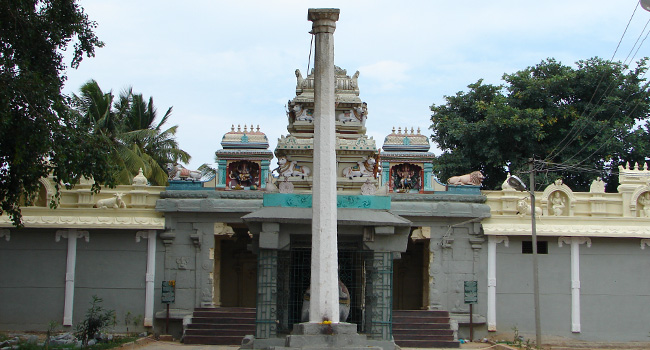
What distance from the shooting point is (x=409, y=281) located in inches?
914

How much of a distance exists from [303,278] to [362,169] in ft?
14.2

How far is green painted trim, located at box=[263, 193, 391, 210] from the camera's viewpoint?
12844 mm

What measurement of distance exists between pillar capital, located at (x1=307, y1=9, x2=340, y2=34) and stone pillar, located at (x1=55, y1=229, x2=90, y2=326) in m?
10.6

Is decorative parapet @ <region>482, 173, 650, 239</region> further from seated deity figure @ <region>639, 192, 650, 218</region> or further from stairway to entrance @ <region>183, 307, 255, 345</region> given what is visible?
stairway to entrance @ <region>183, 307, 255, 345</region>

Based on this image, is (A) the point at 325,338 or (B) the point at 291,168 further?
(B) the point at 291,168

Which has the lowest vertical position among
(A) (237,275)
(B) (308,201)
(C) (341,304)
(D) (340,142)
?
(C) (341,304)

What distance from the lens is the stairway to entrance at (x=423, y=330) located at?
60.2 ft

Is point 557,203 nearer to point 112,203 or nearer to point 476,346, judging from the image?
point 476,346

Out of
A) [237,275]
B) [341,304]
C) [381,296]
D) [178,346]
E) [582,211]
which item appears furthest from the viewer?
[237,275]

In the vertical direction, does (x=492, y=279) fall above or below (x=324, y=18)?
below

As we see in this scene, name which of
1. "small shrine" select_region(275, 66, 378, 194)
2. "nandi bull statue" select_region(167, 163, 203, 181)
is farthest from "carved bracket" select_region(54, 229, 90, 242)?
"small shrine" select_region(275, 66, 378, 194)

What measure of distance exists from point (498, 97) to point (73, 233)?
15636 mm

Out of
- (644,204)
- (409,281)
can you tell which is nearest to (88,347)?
(409,281)

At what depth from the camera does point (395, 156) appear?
2012 centimetres
